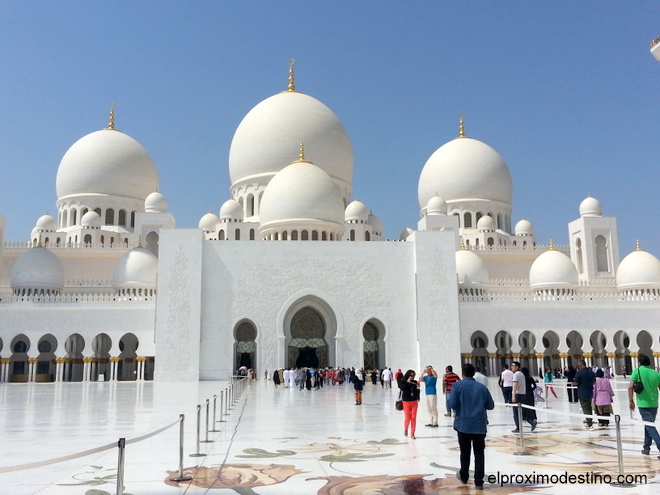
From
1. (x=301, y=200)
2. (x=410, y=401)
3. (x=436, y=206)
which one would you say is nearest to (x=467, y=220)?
(x=436, y=206)

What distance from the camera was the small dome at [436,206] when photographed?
104 feet

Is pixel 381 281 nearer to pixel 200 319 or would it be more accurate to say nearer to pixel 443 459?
pixel 200 319

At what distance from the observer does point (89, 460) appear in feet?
20.0

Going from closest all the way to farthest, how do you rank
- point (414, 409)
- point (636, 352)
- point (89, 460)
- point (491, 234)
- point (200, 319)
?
1. point (89, 460)
2. point (414, 409)
3. point (200, 319)
4. point (636, 352)
5. point (491, 234)

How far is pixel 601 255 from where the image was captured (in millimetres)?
31531

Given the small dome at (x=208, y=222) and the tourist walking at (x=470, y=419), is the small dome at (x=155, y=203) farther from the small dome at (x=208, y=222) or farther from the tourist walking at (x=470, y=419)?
the tourist walking at (x=470, y=419)

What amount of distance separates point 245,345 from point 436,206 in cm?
1248

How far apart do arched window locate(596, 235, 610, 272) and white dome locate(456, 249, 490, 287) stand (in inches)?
284

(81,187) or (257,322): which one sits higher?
(81,187)

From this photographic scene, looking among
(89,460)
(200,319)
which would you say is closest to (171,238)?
(200,319)

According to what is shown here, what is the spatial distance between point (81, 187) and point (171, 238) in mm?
11191

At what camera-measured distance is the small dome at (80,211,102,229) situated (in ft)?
100

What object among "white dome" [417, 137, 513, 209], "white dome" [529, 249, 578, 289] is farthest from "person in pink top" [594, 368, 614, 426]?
"white dome" [417, 137, 513, 209]

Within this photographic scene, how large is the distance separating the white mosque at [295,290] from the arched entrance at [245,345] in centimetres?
5
